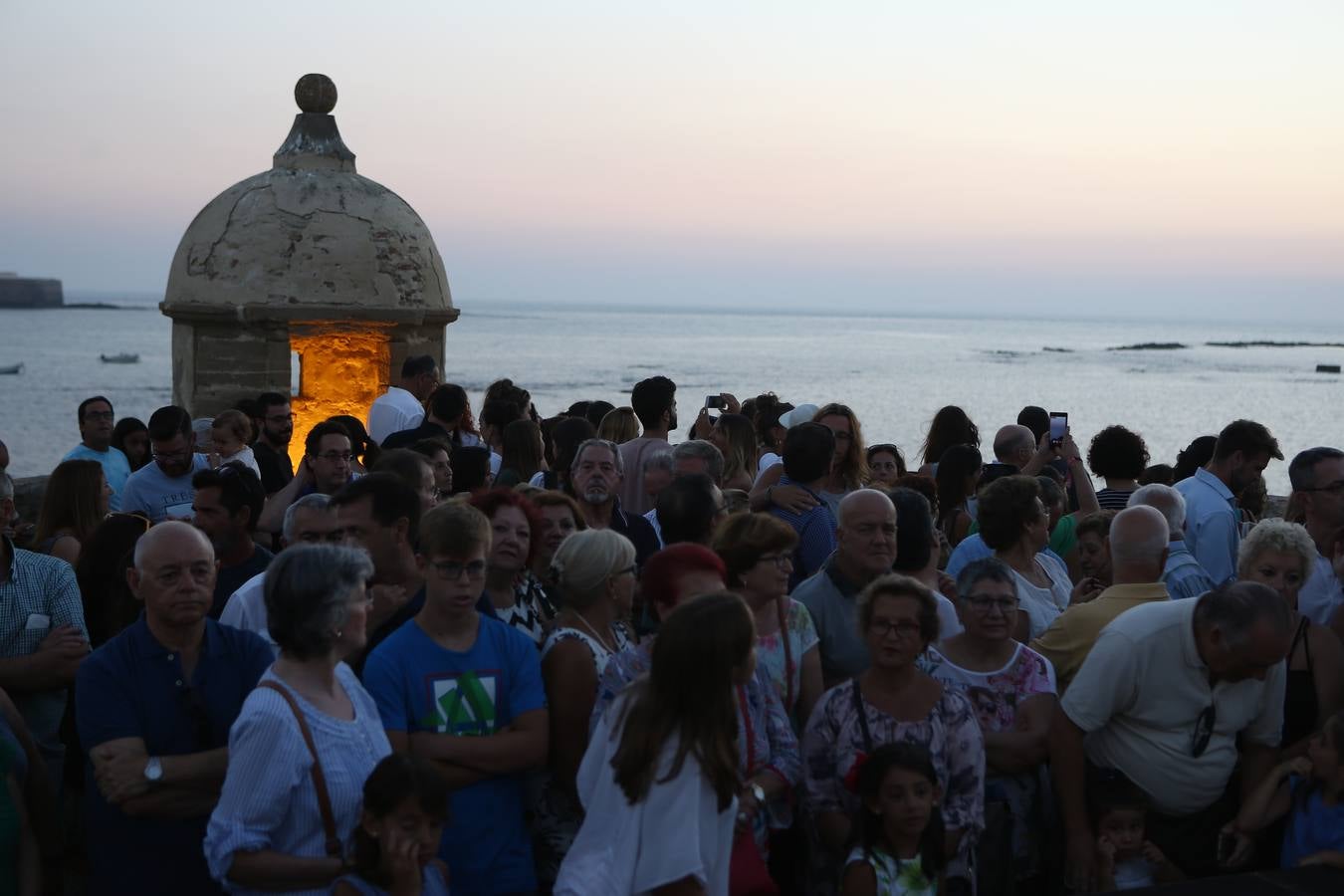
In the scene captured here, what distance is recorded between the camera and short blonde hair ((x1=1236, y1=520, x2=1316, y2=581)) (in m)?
4.50

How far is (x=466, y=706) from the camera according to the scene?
3.60 m

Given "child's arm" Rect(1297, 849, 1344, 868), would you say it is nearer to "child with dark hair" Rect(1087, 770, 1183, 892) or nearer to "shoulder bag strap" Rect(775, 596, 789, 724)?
"child with dark hair" Rect(1087, 770, 1183, 892)

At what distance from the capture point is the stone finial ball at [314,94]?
1141 centimetres

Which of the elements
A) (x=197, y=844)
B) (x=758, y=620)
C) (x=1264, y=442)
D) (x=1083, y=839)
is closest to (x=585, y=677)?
(x=758, y=620)

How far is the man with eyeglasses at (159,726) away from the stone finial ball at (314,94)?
868 centimetres

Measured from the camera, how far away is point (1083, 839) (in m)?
4.12

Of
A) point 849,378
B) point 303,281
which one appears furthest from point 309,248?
point 849,378

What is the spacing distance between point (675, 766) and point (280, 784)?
0.92 m

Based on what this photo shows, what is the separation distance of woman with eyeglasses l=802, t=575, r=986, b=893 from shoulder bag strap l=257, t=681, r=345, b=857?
1.46 meters

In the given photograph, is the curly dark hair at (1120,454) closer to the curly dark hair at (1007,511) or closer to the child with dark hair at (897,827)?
the curly dark hair at (1007,511)

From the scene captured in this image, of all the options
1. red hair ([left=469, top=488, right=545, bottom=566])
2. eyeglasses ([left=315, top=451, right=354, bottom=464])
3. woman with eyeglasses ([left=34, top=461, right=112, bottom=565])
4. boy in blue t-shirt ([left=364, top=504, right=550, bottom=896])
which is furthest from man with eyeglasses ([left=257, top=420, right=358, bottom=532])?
boy in blue t-shirt ([left=364, top=504, right=550, bottom=896])

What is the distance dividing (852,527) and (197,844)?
91.4 inches

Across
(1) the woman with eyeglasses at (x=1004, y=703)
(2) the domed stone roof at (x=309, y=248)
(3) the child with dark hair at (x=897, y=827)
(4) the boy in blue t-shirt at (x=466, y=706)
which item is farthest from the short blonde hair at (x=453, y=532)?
(2) the domed stone roof at (x=309, y=248)

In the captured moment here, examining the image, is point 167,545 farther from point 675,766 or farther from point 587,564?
point 675,766
